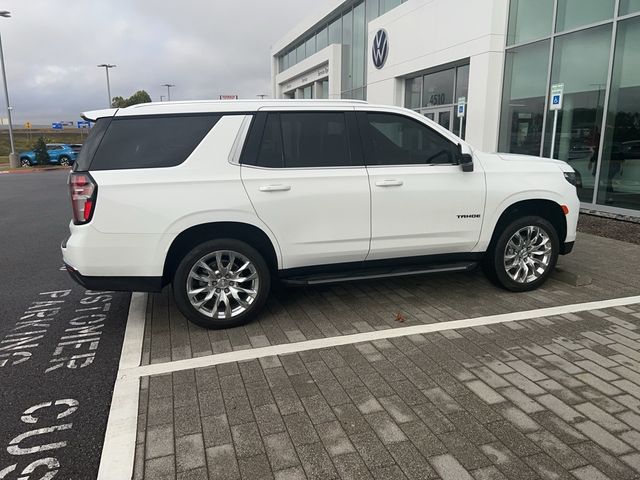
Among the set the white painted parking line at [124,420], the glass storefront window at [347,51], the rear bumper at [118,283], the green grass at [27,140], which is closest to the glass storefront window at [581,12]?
the rear bumper at [118,283]

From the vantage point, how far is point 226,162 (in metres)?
4.31

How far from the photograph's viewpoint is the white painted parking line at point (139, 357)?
2.73m

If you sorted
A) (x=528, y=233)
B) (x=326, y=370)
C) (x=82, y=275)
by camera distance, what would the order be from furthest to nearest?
(x=528, y=233)
(x=82, y=275)
(x=326, y=370)

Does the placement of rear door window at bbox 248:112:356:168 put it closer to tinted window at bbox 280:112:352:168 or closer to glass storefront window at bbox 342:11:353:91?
tinted window at bbox 280:112:352:168

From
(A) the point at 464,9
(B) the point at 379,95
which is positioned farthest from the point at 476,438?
(B) the point at 379,95

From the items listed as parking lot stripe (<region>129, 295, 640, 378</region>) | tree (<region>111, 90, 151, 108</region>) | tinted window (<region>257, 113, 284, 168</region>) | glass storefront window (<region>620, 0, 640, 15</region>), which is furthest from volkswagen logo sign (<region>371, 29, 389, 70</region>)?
tree (<region>111, 90, 151, 108</region>)

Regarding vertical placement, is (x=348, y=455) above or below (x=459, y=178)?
below

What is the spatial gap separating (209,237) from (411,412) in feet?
7.35

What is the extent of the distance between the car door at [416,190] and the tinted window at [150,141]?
60.8 inches

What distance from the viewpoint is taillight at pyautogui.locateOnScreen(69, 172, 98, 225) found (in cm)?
402

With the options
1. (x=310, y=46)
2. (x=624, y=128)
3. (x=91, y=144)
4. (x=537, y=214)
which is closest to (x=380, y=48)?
(x=624, y=128)

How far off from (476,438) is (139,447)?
185 cm

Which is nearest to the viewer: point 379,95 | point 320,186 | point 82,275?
point 82,275

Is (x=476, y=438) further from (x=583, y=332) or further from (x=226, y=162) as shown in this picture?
(x=226, y=162)
